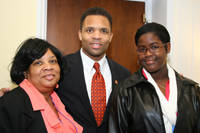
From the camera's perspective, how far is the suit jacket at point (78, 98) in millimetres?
1522

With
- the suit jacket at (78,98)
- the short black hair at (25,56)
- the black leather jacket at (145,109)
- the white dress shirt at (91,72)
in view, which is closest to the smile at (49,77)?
the short black hair at (25,56)

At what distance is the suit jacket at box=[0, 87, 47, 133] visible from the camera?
1117 millimetres

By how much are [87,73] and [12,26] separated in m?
1.08

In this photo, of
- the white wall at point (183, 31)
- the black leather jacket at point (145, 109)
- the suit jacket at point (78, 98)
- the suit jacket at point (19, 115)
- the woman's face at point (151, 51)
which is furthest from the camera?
the white wall at point (183, 31)

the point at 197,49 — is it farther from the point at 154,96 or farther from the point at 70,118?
the point at 70,118

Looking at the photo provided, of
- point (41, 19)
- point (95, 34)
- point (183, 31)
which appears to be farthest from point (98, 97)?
point (183, 31)

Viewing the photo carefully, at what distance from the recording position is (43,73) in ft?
4.33

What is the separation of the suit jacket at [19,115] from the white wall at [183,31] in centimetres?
185

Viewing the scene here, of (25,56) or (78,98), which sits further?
(78,98)

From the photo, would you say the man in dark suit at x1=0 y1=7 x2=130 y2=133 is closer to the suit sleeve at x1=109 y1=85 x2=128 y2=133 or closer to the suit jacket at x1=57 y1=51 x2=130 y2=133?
the suit jacket at x1=57 y1=51 x2=130 y2=133

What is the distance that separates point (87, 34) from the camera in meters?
1.65

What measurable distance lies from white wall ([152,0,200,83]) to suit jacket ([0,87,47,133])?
1.85m

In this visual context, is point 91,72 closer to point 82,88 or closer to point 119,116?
point 82,88

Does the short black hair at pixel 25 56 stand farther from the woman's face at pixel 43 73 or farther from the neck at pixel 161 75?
the neck at pixel 161 75
